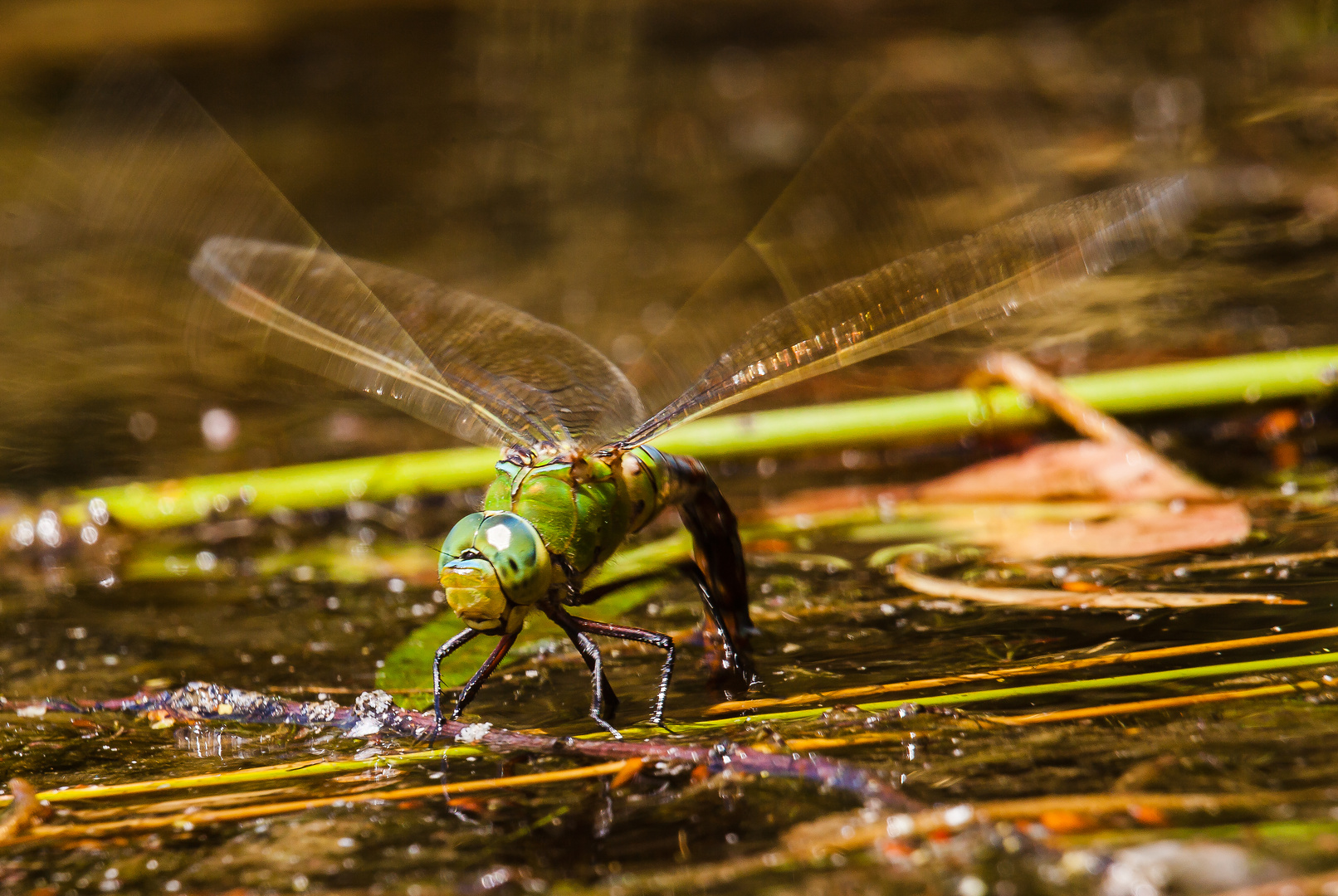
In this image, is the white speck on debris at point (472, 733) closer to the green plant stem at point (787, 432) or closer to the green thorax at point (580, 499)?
the green thorax at point (580, 499)

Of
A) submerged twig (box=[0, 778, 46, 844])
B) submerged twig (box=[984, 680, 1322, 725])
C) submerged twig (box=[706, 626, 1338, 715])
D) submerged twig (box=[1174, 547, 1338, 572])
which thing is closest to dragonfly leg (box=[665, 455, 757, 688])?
submerged twig (box=[706, 626, 1338, 715])

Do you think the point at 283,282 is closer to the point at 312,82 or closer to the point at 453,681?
the point at 453,681

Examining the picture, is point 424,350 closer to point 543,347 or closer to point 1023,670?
point 543,347

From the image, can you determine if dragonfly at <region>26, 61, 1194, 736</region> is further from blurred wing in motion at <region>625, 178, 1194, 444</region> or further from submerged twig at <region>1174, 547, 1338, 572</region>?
submerged twig at <region>1174, 547, 1338, 572</region>

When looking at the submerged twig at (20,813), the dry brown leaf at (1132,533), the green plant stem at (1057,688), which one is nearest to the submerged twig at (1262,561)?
the dry brown leaf at (1132,533)

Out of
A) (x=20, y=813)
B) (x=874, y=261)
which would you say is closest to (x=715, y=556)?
(x=20, y=813)

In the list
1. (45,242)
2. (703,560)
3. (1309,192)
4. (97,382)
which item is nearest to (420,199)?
(45,242)
